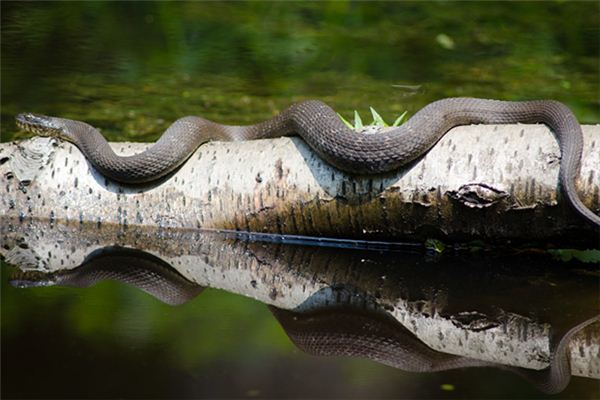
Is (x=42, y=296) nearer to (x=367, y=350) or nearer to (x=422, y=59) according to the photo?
(x=367, y=350)

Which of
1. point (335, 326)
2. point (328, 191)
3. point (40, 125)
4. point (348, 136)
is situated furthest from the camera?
point (40, 125)

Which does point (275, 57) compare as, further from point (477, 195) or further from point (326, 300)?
point (326, 300)

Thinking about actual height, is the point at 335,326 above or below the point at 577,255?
below

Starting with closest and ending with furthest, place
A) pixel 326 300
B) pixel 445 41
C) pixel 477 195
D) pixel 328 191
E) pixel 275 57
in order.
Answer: pixel 326 300 → pixel 477 195 → pixel 328 191 → pixel 275 57 → pixel 445 41

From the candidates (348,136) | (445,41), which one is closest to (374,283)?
(348,136)

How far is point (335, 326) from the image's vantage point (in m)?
4.54

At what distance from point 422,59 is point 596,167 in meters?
6.27

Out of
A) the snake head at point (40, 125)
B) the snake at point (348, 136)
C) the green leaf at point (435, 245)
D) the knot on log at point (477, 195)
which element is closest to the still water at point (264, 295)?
the green leaf at point (435, 245)

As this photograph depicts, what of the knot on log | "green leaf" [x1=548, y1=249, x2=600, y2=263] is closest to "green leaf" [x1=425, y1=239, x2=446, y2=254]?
the knot on log

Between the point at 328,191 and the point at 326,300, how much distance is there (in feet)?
3.75

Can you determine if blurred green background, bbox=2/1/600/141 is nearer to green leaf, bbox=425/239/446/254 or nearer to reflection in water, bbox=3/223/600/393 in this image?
reflection in water, bbox=3/223/600/393

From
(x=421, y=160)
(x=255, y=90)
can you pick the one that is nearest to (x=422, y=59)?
(x=255, y=90)

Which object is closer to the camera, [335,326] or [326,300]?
[335,326]

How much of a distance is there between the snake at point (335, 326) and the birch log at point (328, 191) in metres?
0.74
